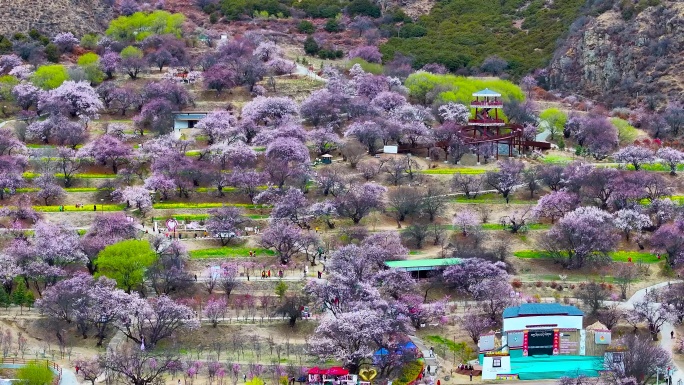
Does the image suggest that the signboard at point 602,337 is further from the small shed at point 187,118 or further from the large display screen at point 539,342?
the small shed at point 187,118

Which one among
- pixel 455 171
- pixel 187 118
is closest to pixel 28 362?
pixel 455 171

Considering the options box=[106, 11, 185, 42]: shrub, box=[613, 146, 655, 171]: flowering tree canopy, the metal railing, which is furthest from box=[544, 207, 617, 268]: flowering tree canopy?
box=[106, 11, 185, 42]: shrub

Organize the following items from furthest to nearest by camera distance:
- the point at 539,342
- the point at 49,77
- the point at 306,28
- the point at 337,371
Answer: the point at 306,28, the point at 49,77, the point at 539,342, the point at 337,371

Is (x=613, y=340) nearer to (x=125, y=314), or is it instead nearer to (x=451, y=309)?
(x=451, y=309)

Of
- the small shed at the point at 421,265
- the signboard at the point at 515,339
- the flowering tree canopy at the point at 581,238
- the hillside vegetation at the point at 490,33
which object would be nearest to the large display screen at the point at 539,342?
the signboard at the point at 515,339

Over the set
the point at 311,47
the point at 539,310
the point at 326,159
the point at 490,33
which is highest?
the point at 311,47

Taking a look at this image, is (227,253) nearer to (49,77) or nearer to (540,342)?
(540,342)
